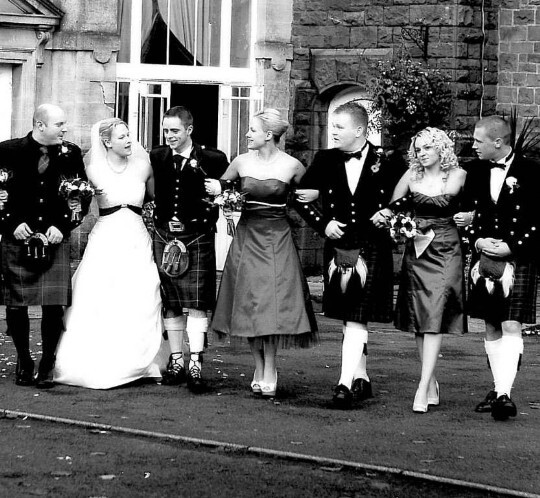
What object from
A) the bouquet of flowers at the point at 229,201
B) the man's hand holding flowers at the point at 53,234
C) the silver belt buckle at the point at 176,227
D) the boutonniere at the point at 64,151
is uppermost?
the boutonniere at the point at 64,151

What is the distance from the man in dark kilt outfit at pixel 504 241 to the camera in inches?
373

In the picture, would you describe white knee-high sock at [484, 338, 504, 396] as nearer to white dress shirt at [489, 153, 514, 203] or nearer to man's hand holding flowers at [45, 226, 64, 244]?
white dress shirt at [489, 153, 514, 203]

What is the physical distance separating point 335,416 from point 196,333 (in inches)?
57.1

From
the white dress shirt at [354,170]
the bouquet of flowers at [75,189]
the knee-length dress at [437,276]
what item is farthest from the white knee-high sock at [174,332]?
the knee-length dress at [437,276]

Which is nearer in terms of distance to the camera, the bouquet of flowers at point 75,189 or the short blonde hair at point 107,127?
the bouquet of flowers at point 75,189

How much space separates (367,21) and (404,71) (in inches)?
45.8

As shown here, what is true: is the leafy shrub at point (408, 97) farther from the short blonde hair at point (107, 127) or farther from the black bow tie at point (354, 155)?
the black bow tie at point (354, 155)

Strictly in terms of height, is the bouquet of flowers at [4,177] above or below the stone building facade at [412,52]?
below

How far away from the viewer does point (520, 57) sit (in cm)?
1944

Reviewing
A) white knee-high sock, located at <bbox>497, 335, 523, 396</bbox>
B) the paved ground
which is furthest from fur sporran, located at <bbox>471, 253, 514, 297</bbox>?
the paved ground

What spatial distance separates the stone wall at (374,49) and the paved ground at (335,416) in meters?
7.55

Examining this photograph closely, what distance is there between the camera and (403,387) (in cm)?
1080

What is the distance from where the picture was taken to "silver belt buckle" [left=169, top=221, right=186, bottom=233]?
1056 centimetres

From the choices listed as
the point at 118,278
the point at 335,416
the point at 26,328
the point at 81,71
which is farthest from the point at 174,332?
the point at 81,71
